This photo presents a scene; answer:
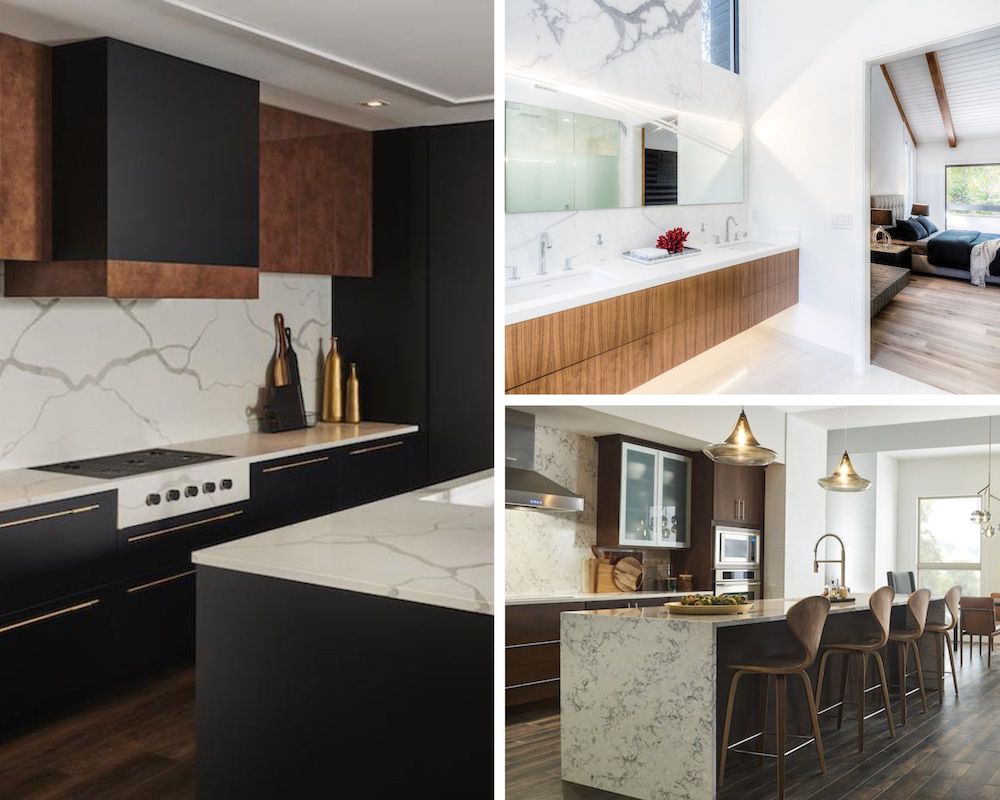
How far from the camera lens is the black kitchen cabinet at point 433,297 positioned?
195 inches

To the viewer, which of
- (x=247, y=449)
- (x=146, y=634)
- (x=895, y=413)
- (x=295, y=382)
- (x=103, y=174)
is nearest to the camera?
(x=895, y=413)

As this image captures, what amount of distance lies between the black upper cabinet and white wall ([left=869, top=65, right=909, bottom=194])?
309cm

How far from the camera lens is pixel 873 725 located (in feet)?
3.51

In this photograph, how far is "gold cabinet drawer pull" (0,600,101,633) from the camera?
10.1 ft

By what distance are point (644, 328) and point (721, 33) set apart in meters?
0.28

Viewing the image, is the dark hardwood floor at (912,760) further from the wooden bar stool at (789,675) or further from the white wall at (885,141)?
the white wall at (885,141)

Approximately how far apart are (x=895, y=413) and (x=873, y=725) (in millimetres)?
373

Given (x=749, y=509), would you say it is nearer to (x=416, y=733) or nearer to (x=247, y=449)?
(x=416, y=733)

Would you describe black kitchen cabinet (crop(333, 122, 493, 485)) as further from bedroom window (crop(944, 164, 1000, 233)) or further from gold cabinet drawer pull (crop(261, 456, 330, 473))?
bedroom window (crop(944, 164, 1000, 233))

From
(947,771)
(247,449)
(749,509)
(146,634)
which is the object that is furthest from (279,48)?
(947,771)

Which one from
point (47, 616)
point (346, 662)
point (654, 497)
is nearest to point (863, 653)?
point (654, 497)

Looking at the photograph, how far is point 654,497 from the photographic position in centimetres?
102

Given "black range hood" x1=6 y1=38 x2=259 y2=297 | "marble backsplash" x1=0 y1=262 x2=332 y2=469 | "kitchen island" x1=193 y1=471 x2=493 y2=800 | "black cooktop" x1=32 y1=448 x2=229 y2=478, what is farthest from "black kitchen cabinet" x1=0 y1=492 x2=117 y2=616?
"kitchen island" x1=193 y1=471 x2=493 y2=800

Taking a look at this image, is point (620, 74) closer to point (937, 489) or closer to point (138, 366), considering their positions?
point (937, 489)
